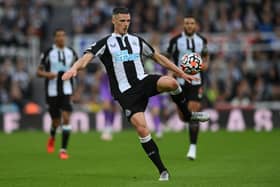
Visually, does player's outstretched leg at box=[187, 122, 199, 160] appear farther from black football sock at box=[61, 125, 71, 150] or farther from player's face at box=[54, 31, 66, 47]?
player's face at box=[54, 31, 66, 47]

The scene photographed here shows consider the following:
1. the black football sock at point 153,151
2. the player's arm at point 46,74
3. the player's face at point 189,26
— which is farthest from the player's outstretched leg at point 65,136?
the black football sock at point 153,151

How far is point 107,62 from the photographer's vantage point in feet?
37.8

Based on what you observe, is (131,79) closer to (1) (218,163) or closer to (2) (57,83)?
(1) (218,163)

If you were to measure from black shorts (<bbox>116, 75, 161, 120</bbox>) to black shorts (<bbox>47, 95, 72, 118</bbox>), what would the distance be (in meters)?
4.96

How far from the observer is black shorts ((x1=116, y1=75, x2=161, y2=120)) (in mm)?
11227

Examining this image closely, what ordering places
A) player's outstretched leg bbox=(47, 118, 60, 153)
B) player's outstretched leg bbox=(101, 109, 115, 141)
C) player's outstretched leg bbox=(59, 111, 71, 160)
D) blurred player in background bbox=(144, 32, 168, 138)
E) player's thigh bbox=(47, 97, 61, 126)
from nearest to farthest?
player's outstretched leg bbox=(59, 111, 71, 160) < player's thigh bbox=(47, 97, 61, 126) < player's outstretched leg bbox=(47, 118, 60, 153) < player's outstretched leg bbox=(101, 109, 115, 141) < blurred player in background bbox=(144, 32, 168, 138)

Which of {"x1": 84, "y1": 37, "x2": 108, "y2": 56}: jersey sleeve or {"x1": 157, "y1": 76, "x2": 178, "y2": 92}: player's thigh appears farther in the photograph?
{"x1": 84, "y1": 37, "x2": 108, "y2": 56}: jersey sleeve

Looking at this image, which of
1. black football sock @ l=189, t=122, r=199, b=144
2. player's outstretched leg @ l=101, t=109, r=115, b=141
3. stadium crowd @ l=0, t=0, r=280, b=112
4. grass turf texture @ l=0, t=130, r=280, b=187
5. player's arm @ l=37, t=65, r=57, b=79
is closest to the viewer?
grass turf texture @ l=0, t=130, r=280, b=187

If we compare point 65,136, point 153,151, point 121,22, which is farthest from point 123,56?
point 65,136

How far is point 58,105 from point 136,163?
3085 millimetres

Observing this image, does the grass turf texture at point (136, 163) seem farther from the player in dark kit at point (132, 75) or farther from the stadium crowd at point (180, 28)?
the stadium crowd at point (180, 28)

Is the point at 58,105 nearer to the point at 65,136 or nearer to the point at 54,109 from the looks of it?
the point at 54,109

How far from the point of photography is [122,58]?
37.5 ft

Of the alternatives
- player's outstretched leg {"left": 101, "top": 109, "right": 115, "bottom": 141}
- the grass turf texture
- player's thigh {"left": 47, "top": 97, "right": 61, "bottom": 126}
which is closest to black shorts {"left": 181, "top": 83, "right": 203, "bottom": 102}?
the grass turf texture
